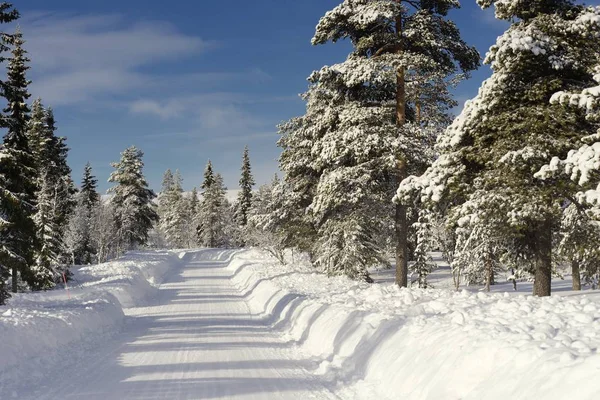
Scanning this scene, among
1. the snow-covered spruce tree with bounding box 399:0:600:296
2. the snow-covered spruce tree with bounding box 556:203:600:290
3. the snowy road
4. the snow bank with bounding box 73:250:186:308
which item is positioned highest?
the snow-covered spruce tree with bounding box 399:0:600:296

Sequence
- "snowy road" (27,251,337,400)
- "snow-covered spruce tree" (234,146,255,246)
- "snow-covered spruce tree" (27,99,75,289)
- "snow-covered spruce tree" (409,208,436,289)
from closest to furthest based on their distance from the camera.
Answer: "snowy road" (27,251,337,400) → "snow-covered spruce tree" (27,99,75,289) → "snow-covered spruce tree" (409,208,436,289) → "snow-covered spruce tree" (234,146,255,246)

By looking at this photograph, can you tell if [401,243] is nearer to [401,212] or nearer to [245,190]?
[401,212]

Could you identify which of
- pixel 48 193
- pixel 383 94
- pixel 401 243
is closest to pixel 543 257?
pixel 401 243

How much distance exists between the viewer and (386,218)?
59.0 ft

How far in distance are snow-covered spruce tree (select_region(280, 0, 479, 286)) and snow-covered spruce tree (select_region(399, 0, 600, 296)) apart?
2.70 metres

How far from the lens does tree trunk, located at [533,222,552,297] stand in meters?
12.1

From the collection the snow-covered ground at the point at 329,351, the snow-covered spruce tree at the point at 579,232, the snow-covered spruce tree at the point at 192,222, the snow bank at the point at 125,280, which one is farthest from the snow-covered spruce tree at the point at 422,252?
the snow-covered spruce tree at the point at 192,222

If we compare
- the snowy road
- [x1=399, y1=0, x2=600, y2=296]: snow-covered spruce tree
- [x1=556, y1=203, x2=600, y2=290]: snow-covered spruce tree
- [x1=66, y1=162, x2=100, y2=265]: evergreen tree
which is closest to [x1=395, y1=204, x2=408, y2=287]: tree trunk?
[x1=399, y1=0, x2=600, y2=296]: snow-covered spruce tree

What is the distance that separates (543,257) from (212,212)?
75.4m

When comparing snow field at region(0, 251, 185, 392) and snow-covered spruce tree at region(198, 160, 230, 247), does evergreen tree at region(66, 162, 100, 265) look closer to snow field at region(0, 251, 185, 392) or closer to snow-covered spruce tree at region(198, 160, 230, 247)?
snow-covered spruce tree at region(198, 160, 230, 247)

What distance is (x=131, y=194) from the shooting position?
179ft

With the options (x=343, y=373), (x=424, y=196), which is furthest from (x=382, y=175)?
(x=343, y=373)

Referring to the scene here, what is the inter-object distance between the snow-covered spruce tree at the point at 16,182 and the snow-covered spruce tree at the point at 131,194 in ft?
95.5

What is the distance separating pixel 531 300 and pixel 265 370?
18.4 feet
